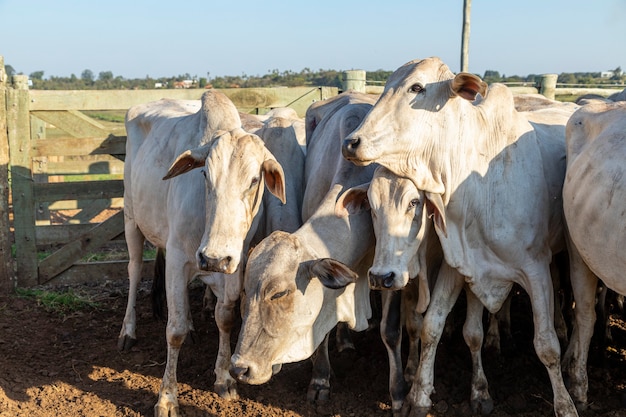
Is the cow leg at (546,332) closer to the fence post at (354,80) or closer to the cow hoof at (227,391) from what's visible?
the cow hoof at (227,391)

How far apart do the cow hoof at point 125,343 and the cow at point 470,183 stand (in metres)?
2.59

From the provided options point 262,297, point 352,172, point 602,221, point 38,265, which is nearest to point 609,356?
point 602,221

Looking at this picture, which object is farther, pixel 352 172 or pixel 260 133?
pixel 260 133

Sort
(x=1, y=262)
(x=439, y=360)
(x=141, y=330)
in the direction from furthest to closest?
(x=1, y=262)
(x=141, y=330)
(x=439, y=360)

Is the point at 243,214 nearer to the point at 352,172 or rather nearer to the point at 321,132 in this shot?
the point at 352,172

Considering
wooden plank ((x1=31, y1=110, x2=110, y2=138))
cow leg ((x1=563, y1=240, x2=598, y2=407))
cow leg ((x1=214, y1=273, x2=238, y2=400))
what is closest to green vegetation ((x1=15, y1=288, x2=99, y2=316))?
wooden plank ((x1=31, y1=110, x2=110, y2=138))

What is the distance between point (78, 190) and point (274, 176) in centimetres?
365

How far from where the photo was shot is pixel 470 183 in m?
5.22

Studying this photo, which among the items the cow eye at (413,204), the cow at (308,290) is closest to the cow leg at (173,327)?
the cow at (308,290)

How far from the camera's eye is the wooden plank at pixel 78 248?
318 inches

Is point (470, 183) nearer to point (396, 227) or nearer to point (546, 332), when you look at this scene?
point (396, 227)

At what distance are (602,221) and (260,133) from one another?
Answer: 272 cm

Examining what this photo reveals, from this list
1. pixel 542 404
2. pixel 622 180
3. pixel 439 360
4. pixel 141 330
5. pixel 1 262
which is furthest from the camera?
pixel 1 262

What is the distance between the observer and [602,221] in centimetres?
495
